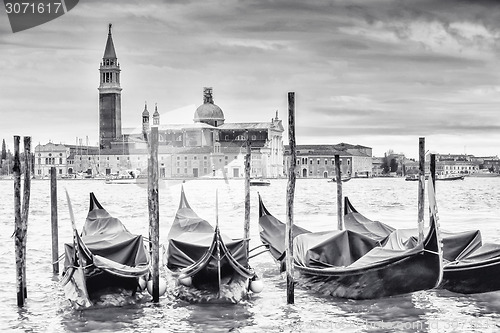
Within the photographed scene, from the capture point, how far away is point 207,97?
78000mm

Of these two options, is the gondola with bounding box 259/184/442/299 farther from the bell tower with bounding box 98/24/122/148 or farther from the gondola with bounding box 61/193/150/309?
the bell tower with bounding box 98/24/122/148

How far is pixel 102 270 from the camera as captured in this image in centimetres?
797

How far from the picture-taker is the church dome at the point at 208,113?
76438mm

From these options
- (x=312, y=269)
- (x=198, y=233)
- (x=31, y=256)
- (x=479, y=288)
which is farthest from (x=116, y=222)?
(x=479, y=288)

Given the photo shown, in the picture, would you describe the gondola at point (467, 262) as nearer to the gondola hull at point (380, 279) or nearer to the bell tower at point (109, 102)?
the gondola hull at point (380, 279)

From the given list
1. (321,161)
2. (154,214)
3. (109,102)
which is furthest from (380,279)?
(321,161)

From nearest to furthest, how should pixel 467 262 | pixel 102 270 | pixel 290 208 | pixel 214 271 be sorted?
pixel 102 270 → pixel 214 271 → pixel 290 208 → pixel 467 262

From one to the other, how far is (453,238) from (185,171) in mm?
63508

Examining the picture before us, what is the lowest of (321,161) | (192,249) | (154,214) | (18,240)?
(192,249)

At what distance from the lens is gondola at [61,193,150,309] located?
26.1ft

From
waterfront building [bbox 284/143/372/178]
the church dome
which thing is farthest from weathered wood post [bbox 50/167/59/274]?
waterfront building [bbox 284/143/372/178]

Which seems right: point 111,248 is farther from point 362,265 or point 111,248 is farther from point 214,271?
point 362,265

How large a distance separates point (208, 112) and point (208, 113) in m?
0.17

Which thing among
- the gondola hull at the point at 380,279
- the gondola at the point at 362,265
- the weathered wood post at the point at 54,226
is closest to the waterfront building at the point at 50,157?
the weathered wood post at the point at 54,226
